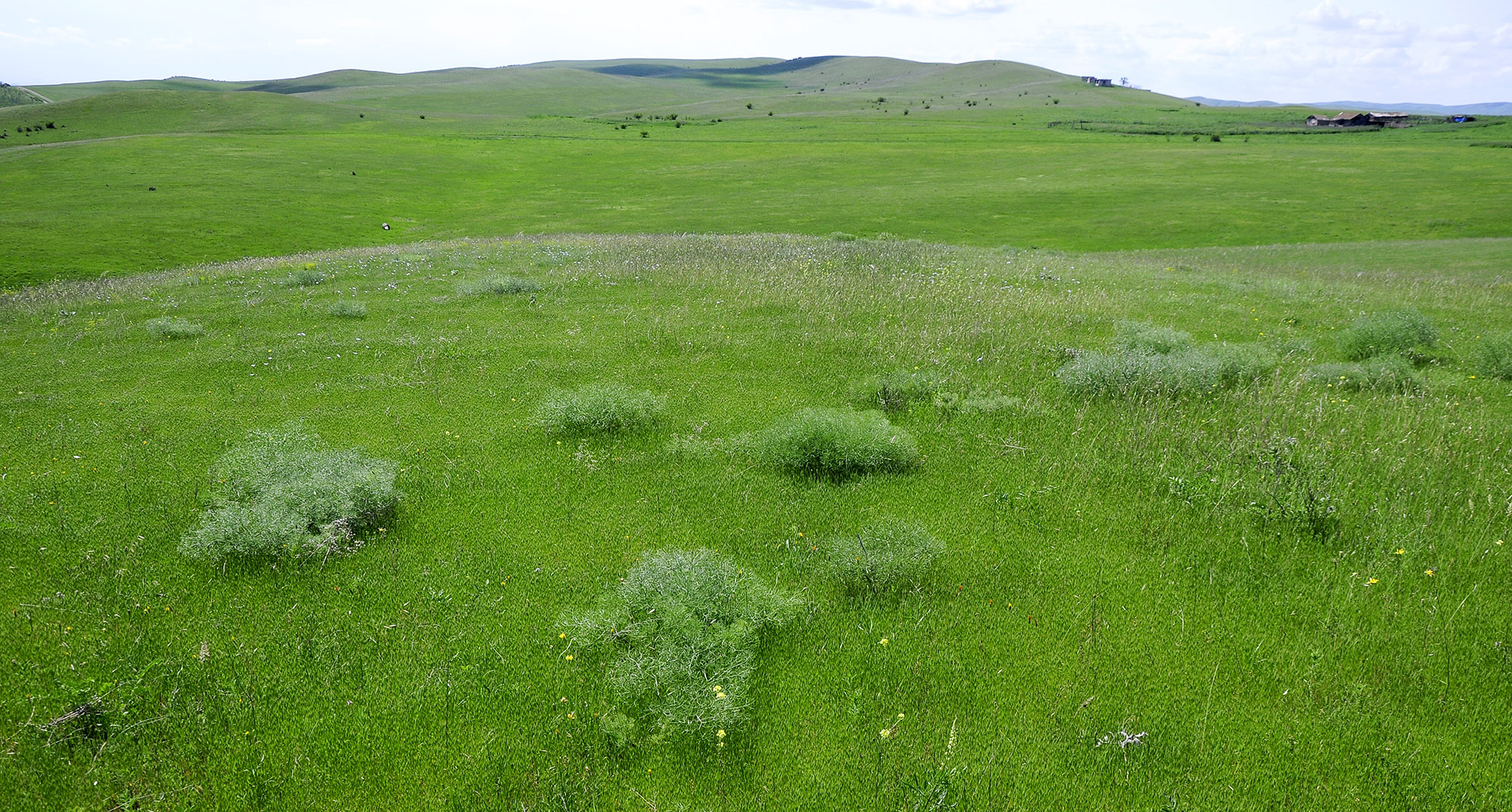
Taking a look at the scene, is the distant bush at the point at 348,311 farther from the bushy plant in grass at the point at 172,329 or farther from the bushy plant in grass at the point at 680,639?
the bushy plant in grass at the point at 680,639

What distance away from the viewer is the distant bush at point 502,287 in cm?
2028

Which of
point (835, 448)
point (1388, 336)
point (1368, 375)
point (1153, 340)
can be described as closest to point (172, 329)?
point (835, 448)

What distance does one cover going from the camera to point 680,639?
6.04m

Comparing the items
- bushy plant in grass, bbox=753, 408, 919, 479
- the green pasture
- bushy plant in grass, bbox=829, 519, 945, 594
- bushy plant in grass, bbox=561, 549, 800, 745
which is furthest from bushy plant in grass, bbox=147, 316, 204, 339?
the green pasture

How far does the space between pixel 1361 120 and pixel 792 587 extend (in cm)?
14876

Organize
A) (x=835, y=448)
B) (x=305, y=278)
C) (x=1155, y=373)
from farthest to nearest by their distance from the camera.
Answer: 1. (x=305, y=278)
2. (x=1155, y=373)
3. (x=835, y=448)

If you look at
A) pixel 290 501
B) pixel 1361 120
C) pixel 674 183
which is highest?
pixel 1361 120

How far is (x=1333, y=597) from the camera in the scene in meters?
6.63

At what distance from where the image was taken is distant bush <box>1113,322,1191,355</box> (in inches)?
535

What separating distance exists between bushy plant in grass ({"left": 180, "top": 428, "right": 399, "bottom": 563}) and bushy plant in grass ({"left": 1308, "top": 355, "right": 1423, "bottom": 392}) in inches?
576

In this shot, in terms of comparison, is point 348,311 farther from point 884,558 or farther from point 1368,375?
point 1368,375

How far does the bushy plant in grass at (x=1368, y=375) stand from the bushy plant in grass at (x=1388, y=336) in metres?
1.37

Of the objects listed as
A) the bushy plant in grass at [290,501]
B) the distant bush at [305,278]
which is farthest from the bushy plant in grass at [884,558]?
the distant bush at [305,278]

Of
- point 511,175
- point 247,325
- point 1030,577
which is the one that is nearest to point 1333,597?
point 1030,577
